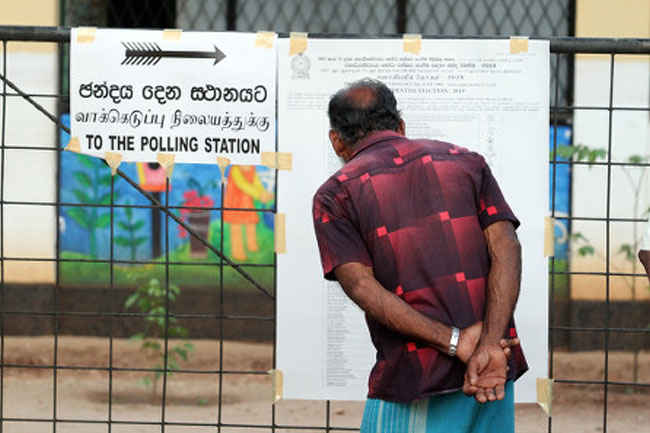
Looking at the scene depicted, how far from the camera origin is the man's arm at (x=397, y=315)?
2812mm

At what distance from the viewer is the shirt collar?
2941 millimetres

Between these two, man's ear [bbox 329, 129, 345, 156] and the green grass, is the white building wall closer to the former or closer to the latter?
the green grass

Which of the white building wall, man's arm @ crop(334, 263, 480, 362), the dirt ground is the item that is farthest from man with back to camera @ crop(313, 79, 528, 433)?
the white building wall

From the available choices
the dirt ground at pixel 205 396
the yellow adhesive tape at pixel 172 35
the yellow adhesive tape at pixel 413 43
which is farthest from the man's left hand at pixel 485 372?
the dirt ground at pixel 205 396

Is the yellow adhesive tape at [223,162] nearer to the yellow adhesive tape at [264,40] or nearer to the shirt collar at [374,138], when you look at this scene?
the yellow adhesive tape at [264,40]

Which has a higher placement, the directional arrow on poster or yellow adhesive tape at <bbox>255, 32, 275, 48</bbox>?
yellow adhesive tape at <bbox>255, 32, 275, 48</bbox>

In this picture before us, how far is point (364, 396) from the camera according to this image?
12.9ft

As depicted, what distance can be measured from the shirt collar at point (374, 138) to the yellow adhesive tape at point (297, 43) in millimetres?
979

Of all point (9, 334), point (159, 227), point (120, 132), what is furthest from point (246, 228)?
point (120, 132)

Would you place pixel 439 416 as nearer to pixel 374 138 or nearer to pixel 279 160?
pixel 374 138

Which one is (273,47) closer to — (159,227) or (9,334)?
(159,227)

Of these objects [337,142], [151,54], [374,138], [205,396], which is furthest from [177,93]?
[205,396]

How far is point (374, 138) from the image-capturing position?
2.95m

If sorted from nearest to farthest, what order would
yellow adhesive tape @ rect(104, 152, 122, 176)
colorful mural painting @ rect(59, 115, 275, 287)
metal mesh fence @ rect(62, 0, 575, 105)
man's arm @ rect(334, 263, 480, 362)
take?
man's arm @ rect(334, 263, 480, 362)
yellow adhesive tape @ rect(104, 152, 122, 176)
metal mesh fence @ rect(62, 0, 575, 105)
colorful mural painting @ rect(59, 115, 275, 287)
